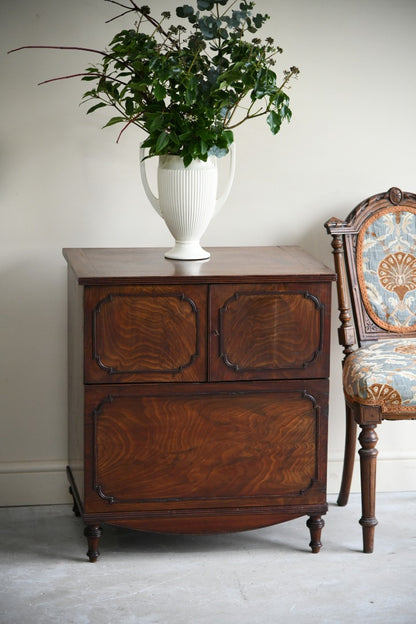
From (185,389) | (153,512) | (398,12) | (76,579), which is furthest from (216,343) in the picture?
(398,12)

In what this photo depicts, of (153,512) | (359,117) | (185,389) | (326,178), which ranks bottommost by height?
(153,512)

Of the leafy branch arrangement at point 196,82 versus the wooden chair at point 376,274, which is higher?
the leafy branch arrangement at point 196,82

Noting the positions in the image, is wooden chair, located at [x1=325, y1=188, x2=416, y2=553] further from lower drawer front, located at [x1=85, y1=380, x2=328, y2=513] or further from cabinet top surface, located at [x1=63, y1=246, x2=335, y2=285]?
lower drawer front, located at [x1=85, y1=380, x2=328, y2=513]

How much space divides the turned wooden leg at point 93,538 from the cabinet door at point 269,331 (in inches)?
21.6

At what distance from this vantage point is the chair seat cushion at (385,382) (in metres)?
2.68

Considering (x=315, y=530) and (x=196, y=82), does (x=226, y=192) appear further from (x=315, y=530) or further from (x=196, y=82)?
(x=315, y=530)

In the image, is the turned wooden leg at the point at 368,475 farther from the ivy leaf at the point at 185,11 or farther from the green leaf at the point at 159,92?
the ivy leaf at the point at 185,11

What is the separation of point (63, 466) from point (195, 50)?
4.75 ft

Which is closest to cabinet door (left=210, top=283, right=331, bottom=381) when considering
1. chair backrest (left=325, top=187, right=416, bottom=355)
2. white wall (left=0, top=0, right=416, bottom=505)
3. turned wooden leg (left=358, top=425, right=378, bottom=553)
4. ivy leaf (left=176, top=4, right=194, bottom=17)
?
turned wooden leg (left=358, top=425, right=378, bottom=553)

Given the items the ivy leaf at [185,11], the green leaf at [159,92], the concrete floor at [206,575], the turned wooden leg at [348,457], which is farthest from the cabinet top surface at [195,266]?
the concrete floor at [206,575]

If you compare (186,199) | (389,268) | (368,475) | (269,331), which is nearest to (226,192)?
(186,199)

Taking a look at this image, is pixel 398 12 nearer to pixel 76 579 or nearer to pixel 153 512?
pixel 153 512

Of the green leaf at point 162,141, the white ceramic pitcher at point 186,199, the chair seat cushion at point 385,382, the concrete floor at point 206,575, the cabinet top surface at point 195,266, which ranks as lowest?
the concrete floor at point 206,575

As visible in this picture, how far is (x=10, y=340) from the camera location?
10.2ft
